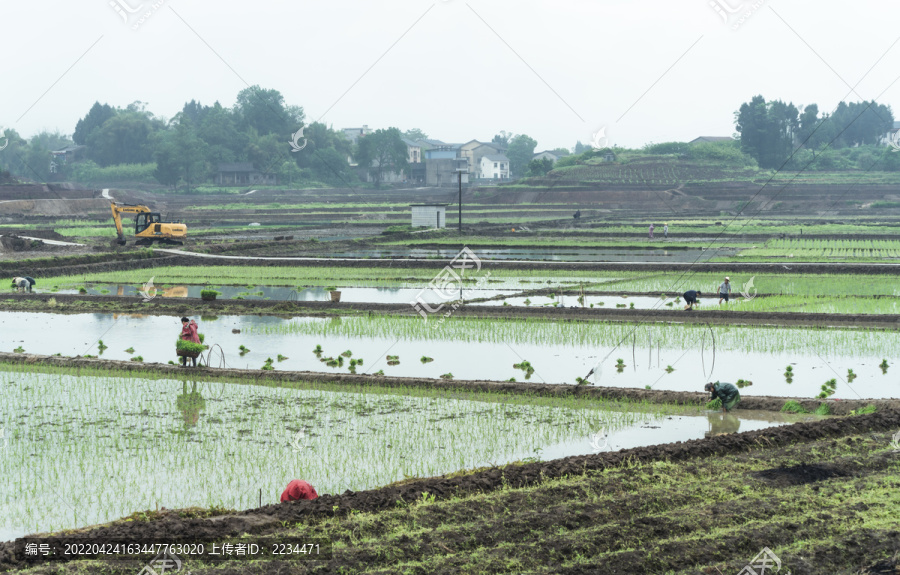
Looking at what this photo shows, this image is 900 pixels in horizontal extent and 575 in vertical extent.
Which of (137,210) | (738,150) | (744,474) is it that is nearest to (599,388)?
(744,474)

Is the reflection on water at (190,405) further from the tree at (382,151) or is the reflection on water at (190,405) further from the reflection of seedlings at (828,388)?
the tree at (382,151)

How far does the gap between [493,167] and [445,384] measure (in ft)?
365

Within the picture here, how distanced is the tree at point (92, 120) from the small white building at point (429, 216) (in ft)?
282

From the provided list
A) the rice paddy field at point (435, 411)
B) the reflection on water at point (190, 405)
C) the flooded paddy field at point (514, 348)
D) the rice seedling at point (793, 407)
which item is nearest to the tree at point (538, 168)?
the rice paddy field at point (435, 411)

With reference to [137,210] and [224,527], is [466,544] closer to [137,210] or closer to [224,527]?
[224,527]

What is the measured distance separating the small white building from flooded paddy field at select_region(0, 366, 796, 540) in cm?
3391

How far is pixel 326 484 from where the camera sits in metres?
8.70

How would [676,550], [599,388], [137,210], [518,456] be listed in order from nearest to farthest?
[676,550], [518,456], [599,388], [137,210]

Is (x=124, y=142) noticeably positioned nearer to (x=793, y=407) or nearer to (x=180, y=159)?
(x=180, y=159)

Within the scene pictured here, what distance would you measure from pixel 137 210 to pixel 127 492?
3132cm

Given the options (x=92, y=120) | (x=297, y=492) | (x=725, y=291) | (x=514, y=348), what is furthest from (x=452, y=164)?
(x=297, y=492)

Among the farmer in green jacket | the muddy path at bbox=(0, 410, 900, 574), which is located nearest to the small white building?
the farmer in green jacket

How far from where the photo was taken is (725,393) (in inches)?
451

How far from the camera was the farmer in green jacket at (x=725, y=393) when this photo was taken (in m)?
11.4
